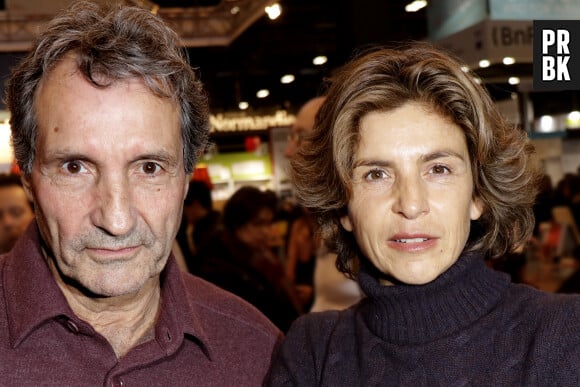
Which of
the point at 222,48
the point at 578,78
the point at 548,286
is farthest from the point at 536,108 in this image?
the point at 222,48

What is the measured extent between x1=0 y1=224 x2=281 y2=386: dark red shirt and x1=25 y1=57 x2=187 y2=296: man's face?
13cm

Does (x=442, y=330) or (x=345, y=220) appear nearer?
(x=442, y=330)

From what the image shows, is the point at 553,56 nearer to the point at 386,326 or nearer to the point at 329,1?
the point at 386,326

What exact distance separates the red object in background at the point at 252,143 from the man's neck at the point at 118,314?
376 inches

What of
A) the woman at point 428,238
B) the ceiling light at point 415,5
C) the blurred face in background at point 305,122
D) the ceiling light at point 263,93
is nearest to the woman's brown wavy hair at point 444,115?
the woman at point 428,238

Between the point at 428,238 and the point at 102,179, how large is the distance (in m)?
0.81

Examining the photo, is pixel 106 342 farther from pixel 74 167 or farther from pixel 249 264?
pixel 249 264

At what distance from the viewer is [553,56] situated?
6.07 ft

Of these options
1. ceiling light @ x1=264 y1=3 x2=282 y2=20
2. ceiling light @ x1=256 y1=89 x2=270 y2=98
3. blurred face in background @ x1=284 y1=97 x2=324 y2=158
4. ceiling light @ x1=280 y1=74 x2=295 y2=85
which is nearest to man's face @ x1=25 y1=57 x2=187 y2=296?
blurred face in background @ x1=284 y1=97 x2=324 y2=158

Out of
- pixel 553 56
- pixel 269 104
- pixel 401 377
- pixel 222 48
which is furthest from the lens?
pixel 269 104

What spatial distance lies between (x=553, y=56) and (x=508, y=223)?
549 millimetres

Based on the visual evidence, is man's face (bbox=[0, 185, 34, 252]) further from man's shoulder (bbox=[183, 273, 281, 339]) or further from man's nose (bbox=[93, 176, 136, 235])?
→ man's nose (bbox=[93, 176, 136, 235])

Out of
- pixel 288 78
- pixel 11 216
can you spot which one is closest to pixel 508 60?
pixel 11 216

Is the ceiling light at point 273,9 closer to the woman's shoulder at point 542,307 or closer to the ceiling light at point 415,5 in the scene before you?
the ceiling light at point 415,5
